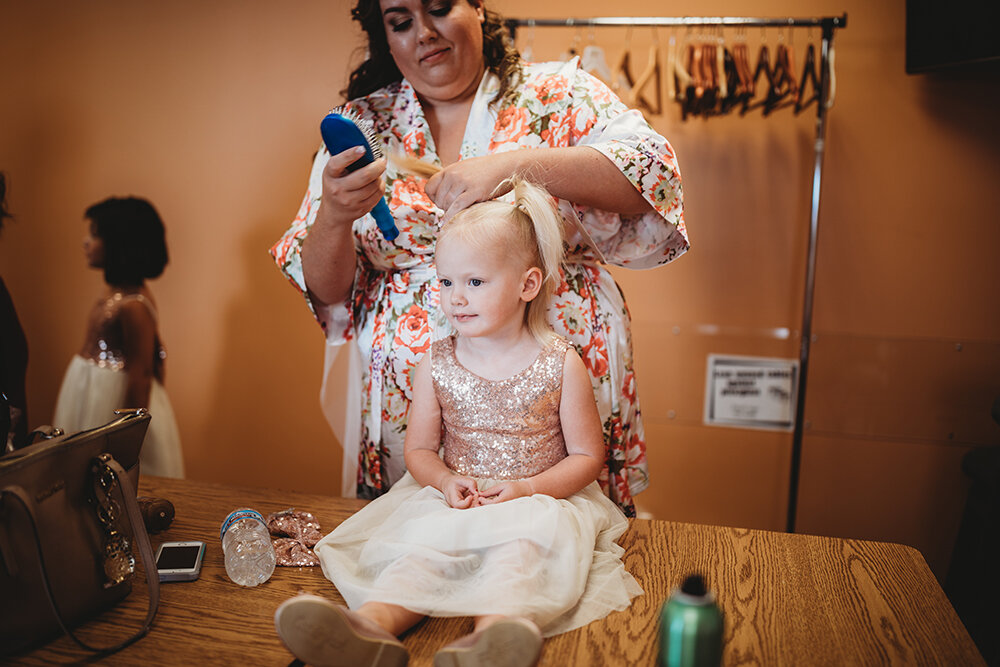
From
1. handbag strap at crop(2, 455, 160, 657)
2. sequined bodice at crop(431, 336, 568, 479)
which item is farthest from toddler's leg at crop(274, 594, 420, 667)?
sequined bodice at crop(431, 336, 568, 479)

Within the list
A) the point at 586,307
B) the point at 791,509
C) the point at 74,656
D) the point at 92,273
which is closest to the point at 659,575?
the point at 586,307

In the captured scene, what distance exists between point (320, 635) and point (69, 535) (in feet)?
1.41

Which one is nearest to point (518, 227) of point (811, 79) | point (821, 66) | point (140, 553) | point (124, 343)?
point (140, 553)

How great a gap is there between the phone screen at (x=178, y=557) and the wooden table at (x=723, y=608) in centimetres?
3

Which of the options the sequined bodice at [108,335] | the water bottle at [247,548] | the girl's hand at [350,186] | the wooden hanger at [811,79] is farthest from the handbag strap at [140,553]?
the wooden hanger at [811,79]

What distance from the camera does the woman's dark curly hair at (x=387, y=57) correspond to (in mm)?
1665

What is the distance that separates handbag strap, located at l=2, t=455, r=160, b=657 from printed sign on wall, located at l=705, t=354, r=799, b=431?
2.46 meters

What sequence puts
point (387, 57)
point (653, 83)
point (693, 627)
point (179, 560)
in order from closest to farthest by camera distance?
point (693, 627), point (179, 560), point (387, 57), point (653, 83)

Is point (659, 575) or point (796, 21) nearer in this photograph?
point (659, 575)

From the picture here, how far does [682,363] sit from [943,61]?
1.45 m

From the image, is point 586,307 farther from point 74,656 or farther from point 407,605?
point 74,656

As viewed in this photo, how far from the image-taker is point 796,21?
2545mm

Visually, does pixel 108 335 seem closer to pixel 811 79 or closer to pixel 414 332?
pixel 414 332

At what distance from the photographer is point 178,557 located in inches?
51.8
